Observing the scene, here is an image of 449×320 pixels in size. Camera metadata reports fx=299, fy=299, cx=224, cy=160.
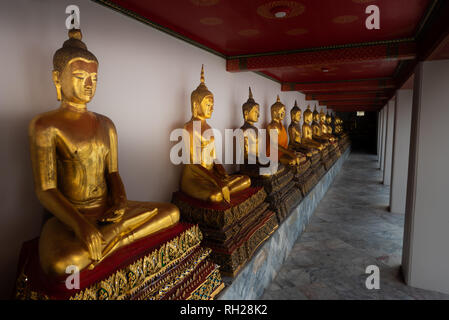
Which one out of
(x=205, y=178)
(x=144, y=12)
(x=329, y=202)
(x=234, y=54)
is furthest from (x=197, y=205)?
(x=329, y=202)

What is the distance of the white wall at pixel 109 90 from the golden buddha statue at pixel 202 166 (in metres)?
0.28

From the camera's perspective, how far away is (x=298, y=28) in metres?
3.10

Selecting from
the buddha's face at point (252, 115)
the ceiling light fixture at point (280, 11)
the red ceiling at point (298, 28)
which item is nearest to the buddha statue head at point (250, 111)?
the buddha's face at point (252, 115)

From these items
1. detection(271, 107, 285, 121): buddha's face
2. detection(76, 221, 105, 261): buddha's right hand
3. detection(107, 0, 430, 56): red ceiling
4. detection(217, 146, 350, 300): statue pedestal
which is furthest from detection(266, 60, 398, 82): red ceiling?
detection(76, 221, 105, 261): buddha's right hand

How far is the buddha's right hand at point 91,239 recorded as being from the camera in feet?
5.20

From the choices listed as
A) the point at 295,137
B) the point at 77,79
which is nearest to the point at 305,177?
the point at 295,137

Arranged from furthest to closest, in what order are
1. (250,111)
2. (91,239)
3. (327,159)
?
(327,159) < (250,111) < (91,239)

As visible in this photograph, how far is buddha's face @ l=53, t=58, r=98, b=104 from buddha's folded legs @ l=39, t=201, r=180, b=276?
2.57 ft

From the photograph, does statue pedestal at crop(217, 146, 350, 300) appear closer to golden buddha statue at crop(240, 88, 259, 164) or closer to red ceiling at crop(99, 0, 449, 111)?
golden buddha statue at crop(240, 88, 259, 164)

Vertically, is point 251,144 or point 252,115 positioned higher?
point 252,115

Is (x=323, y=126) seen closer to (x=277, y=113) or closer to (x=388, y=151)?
(x=388, y=151)

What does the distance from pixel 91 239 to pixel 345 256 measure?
3346 millimetres

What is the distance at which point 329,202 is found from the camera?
6.59 m

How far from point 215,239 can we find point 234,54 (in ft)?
8.74
